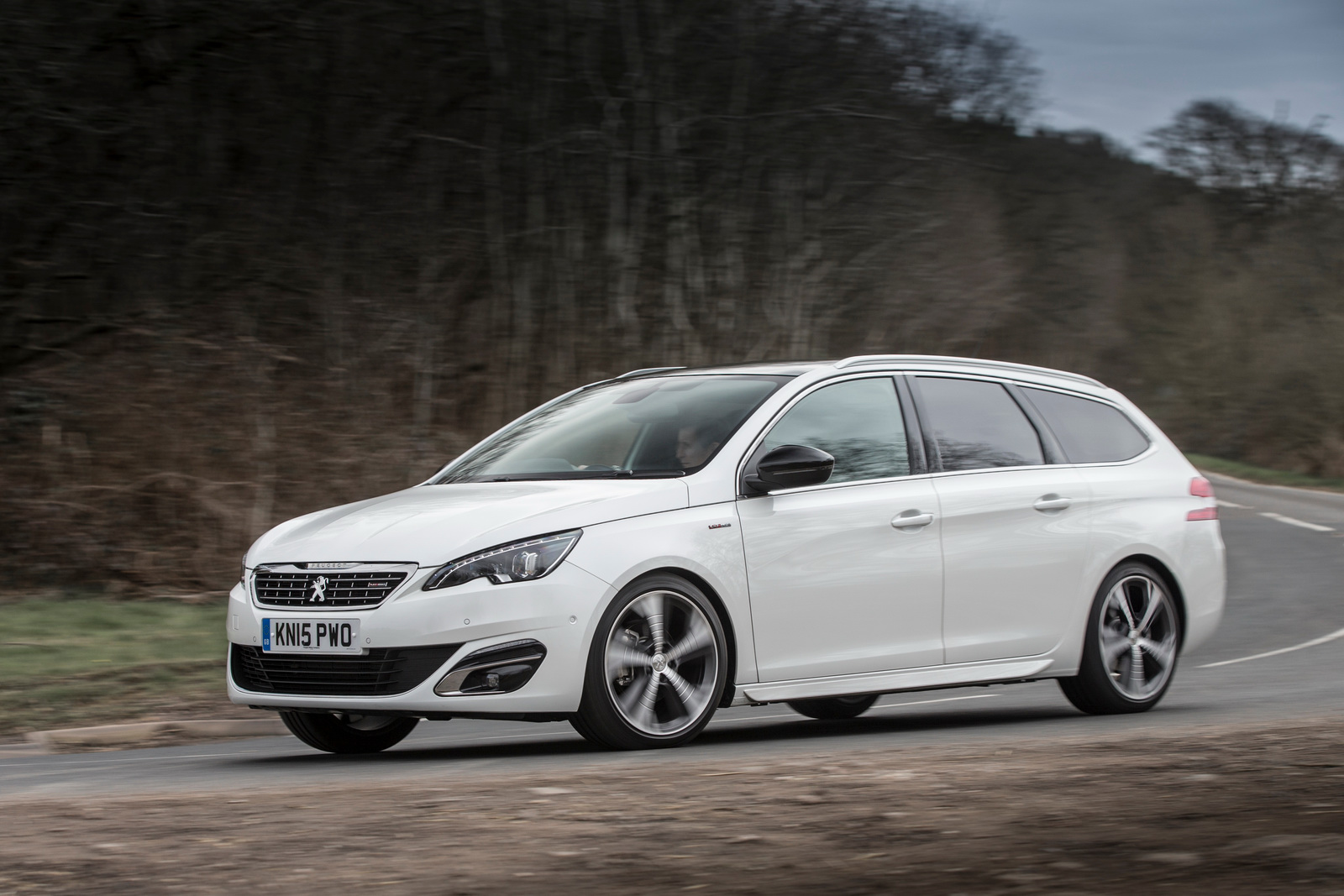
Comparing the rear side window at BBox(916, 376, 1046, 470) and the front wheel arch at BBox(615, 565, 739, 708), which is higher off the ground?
the rear side window at BBox(916, 376, 1046, 470)

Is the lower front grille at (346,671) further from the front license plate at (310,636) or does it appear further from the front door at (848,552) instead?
the front door at (848,552)

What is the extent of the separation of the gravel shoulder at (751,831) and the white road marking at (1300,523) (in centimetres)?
2115

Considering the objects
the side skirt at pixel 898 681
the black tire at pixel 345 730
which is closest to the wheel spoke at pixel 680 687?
the side skirt at pixel 898 681

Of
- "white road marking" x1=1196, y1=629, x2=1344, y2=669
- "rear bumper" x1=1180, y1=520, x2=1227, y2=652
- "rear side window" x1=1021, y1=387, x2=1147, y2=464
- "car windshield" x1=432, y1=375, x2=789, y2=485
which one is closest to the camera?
"car windshield" x1=432, y1=375, x2=789, y2=485

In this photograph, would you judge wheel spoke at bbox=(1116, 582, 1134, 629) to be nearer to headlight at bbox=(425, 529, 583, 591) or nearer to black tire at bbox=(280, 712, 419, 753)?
headlight at bbox=(425, 529, 583, 591)

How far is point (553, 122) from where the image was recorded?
66.3 feet

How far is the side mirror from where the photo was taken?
7.52m

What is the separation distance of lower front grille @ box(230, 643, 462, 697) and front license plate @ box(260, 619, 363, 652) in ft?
0.11

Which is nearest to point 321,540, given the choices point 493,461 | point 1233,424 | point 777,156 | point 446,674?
point 446,674

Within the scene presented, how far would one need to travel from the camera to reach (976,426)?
8.75 metres

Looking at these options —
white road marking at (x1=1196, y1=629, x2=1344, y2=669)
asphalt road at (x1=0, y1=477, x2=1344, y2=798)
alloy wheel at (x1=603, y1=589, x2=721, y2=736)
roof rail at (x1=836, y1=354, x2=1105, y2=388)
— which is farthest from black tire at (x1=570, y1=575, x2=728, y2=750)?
white road marking at (x1=1196, y1=629, x2=1344, y2=669)

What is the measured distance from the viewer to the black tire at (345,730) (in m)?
7.80

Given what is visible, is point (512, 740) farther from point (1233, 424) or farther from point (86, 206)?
point (1233, 424)

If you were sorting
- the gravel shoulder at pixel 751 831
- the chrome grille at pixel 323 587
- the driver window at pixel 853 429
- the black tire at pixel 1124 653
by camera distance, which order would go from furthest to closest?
the black tire at pixel 1124 653 < the driver window at pixel 853 429 < the chrome grille at pixel 323 587 < the gravel shoulder at pixel 751 831
